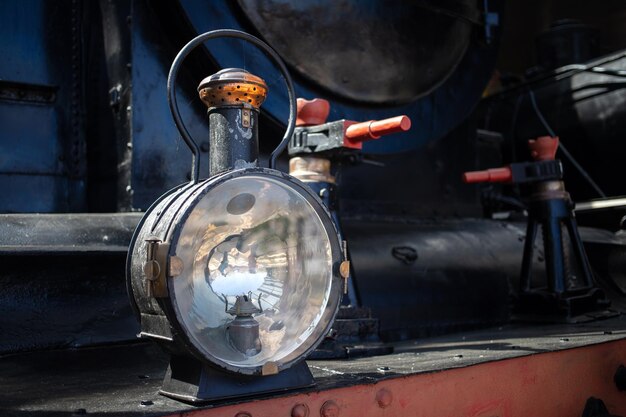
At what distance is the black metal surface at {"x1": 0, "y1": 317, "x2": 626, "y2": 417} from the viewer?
0.90m

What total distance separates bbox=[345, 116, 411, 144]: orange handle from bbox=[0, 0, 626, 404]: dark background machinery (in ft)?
1.19

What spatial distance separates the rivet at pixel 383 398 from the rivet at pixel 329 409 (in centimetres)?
7

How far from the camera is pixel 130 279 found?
A: 0.98 meters

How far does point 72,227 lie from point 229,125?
0.52 meters

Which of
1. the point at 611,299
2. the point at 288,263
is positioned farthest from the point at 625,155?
the point at 288,263

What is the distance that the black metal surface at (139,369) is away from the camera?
0.90 m

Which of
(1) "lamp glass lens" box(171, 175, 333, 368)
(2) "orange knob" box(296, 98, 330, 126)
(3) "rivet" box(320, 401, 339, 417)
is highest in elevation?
(2) "orange knob" box(296, 98, 330, 126)

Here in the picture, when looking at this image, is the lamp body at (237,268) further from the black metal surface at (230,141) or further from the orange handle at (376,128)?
the orange handle at (376,128)

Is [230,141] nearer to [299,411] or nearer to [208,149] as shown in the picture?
[299,411]

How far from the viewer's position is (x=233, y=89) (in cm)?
100

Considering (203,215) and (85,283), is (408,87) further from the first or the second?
(203,215)

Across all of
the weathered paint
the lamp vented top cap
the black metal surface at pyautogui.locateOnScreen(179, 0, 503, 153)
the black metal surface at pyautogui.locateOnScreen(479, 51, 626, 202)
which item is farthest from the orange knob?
the black metal surface at pyautogui.locateOnScreen(479, 51, 626, 202)

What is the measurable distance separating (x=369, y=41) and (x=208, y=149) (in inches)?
20.8

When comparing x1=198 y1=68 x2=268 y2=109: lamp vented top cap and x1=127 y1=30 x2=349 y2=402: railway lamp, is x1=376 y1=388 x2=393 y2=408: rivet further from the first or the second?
x1=198 y1=68 x2=268 y2=109: lamp vented top cap
